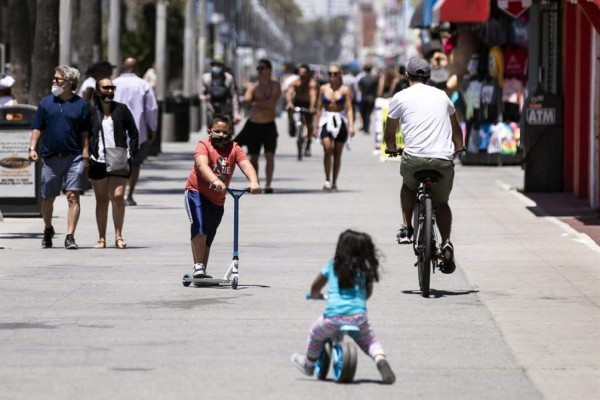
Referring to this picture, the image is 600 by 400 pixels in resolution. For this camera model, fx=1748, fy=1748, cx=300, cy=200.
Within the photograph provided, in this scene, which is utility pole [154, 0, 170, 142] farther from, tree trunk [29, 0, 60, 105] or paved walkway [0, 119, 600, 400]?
paved walkway [0, 119, 600, 400]

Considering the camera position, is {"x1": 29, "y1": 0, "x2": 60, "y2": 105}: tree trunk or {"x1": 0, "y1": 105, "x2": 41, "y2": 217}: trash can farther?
{"x1": 29, "y1": 0, "x2": 60, "y2": 105}: tree trunk

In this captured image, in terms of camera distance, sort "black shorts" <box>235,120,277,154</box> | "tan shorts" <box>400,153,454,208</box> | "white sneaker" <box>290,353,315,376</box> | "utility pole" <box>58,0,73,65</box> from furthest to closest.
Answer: "utility pole" <box>58,0,73,65</box>, "black shorts" <box>235,120,277,154</box>, "tan shorts" <box>400,153,454,208</box>, "white sneaker" <box>290,353,315,376</box>

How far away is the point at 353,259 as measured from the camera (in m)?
8.84

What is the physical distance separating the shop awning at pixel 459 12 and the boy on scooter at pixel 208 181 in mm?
14862

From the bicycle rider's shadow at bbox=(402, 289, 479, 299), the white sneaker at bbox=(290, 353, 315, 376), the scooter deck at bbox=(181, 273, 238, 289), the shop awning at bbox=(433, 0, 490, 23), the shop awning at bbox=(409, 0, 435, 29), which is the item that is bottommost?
the white sneaker at bbox=(290, 353, 315, 376)

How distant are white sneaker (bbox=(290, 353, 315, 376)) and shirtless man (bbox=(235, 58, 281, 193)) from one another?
→ 14576mm

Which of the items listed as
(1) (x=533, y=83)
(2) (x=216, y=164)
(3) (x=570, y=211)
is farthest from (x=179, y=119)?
(2) (x=216, y=164)

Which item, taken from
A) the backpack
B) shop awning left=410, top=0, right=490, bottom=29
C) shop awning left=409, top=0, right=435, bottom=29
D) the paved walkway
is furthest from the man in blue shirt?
the backpack

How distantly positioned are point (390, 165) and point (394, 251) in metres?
15.3

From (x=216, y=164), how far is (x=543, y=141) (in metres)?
11.0

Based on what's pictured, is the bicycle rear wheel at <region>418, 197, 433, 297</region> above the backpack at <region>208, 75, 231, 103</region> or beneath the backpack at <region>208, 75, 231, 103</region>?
beneath

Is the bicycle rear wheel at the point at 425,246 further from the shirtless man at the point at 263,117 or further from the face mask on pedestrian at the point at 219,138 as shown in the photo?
the shirtless man at the point at 263,117

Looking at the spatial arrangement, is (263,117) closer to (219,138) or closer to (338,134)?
(338,134)

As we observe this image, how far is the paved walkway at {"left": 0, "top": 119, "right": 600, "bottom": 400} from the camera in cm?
884
